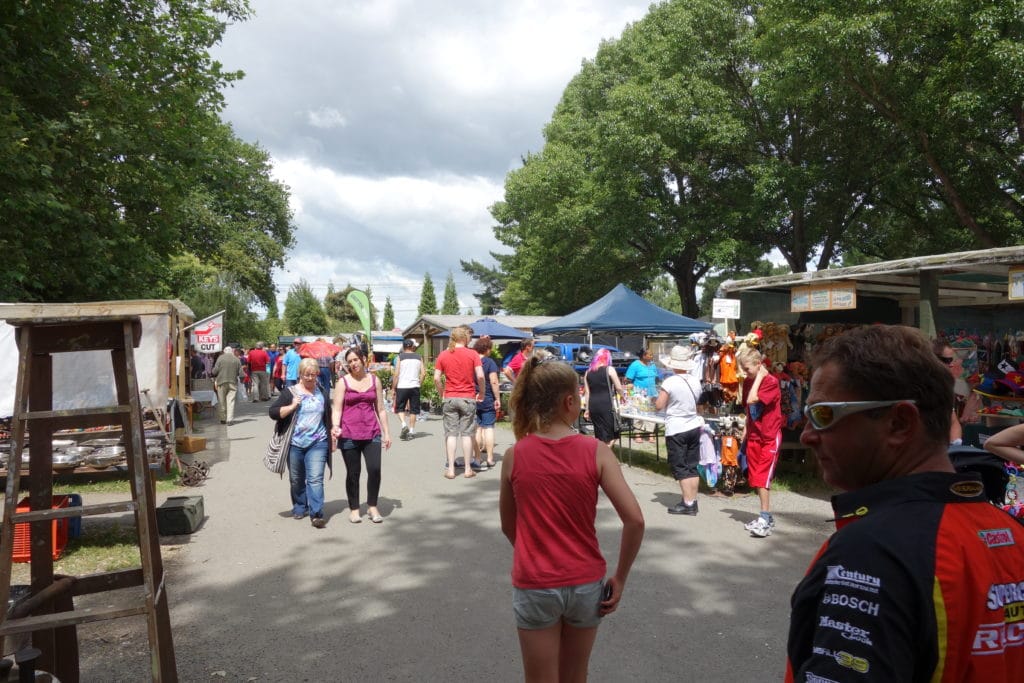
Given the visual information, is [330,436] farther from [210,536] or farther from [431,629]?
[431,629]

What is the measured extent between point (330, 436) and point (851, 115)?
73.6ft

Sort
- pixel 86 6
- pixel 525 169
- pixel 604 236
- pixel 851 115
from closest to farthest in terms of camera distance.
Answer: pixel 86 6, pixel 851 115, pixel 604 236, pixel 525 169

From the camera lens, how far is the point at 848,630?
1.05 meters

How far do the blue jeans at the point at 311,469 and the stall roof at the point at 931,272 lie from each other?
573cm

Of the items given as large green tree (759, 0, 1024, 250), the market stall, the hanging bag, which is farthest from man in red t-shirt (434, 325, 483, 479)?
large green tree (759, 0, 1024, 250)

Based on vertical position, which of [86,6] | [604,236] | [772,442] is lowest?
[772,442]

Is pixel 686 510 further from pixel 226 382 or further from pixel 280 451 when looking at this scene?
pixel 226 382

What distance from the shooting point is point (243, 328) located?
4206cm

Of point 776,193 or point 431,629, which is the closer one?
point 431,629

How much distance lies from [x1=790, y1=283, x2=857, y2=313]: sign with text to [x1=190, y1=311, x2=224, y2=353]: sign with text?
14752mm

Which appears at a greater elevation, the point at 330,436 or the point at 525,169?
the point at 525,169

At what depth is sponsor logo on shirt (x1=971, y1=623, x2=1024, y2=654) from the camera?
109 centimetres

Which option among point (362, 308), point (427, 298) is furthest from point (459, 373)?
point (427, 298)

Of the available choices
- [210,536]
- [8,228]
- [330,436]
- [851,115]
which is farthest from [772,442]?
[851,115]
